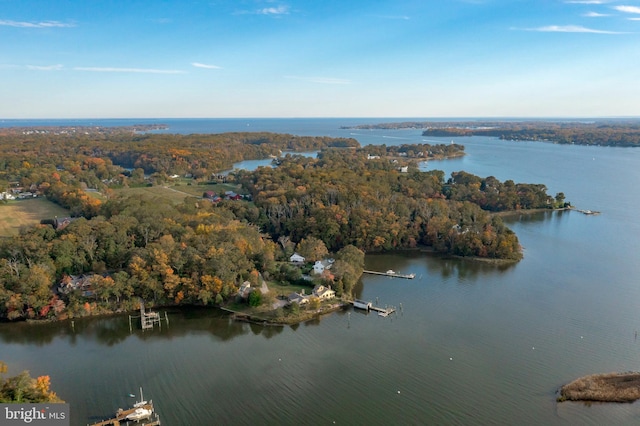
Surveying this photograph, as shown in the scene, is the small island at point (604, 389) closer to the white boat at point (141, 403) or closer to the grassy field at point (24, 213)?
the white boat at point (141, 403)

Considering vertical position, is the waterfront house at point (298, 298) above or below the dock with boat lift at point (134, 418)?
above

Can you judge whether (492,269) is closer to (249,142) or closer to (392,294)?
(392,294)

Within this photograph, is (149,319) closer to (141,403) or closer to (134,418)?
(141,403)

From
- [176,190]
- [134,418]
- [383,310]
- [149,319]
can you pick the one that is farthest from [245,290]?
[176,190]

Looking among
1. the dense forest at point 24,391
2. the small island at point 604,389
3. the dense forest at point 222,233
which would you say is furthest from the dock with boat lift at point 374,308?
the dense forest at point 24,391

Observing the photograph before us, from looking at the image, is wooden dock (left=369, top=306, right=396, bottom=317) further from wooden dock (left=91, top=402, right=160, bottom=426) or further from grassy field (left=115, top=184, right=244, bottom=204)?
grassy field (left=115, top=184, right=244, bottom=204)

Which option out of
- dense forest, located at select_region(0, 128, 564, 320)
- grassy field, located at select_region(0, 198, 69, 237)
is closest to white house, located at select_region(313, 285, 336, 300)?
dense forest, located at select_region(0, 128, 564, 320)

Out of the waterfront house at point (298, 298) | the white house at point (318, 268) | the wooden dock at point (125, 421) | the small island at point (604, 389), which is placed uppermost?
the white house at point (318, 268)

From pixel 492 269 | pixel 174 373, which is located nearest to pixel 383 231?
pixel 492 269
